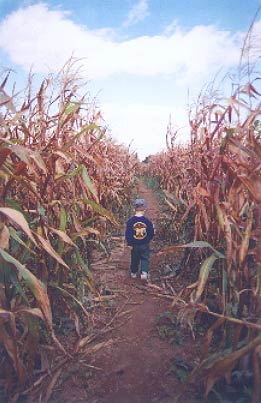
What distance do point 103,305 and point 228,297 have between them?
3.81 ft

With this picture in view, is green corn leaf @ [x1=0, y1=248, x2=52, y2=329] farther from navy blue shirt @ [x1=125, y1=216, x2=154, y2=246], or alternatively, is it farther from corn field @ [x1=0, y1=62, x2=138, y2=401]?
navy blue shirt @ [x1=125, y1=216, x2=154, y2=246]

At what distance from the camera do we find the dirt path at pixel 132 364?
1.88m

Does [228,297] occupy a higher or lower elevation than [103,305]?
higher

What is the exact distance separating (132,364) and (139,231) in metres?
1.71

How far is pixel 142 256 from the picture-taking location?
12.1 ft

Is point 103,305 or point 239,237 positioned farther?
point 103,305

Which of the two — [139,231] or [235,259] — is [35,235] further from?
[139,231]

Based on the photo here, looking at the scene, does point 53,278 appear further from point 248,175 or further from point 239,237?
point 248,175

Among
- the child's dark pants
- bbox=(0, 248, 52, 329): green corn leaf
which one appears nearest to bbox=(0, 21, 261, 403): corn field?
bbox=(0, 248, 52, 329): green corn leaf

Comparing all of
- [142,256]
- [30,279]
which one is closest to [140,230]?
[142,256]

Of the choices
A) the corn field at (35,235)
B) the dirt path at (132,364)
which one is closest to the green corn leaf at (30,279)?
the corn field at (35,235)

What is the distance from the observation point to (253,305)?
1.85 meters

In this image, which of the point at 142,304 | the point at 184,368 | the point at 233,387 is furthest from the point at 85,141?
the point at 233,387

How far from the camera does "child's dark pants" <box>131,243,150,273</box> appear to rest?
365 cm
